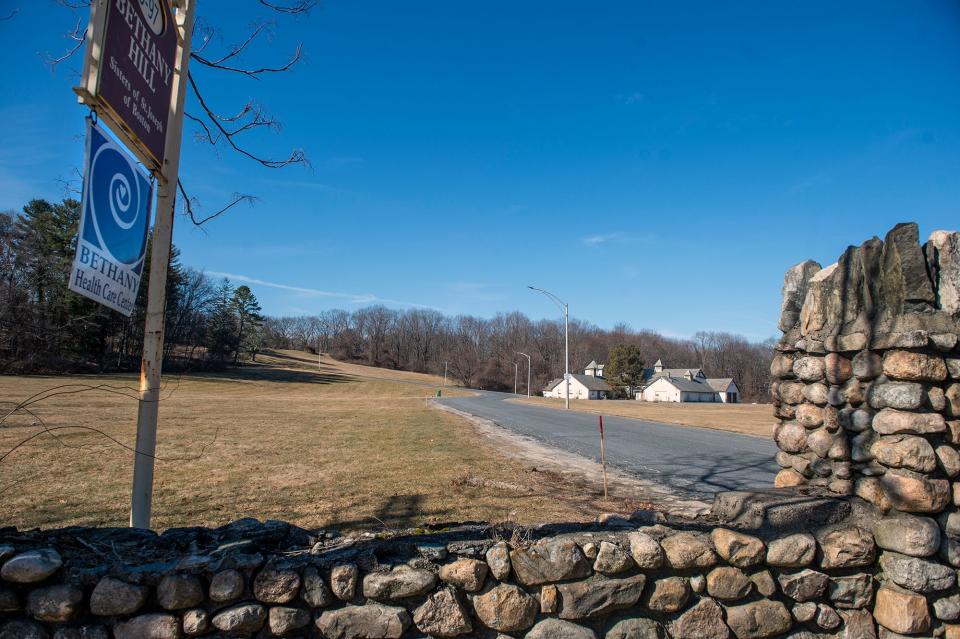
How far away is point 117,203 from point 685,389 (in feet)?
272

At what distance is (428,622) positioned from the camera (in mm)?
2684

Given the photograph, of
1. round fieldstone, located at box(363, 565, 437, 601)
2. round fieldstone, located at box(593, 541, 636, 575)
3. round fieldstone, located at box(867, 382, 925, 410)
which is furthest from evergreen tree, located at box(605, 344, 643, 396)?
round fieldstone, located at box(363, 565, 437, 601)

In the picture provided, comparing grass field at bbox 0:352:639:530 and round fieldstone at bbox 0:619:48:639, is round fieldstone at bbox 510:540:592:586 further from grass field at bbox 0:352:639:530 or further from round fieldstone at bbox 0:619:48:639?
grass field at bbox 0:352:639:530

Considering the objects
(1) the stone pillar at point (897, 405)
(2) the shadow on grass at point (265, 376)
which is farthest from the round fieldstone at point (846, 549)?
(2) the shadow on grass at point (265, 376)

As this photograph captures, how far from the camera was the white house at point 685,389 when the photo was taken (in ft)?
255

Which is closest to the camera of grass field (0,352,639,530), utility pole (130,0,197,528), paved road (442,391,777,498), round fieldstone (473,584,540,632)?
round fieldstone (473,584,540,632)

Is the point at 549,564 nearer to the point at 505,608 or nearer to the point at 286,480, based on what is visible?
the point at 505,608

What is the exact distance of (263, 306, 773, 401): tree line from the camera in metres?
96.7

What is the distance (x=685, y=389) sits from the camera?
77.9 meters

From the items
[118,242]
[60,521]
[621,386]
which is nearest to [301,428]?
[60,521]

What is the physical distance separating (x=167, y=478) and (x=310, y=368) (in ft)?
264

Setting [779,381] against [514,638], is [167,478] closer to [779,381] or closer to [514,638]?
[514,638]

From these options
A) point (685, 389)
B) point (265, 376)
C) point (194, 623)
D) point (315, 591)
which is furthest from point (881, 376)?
point (685, 389)

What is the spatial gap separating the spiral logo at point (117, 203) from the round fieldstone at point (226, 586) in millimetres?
1785
